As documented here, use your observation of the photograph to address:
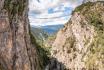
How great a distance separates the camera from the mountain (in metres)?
136

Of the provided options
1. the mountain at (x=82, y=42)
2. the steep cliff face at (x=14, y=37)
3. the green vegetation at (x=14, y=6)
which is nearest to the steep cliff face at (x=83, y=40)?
the mountain at (x=82, y=42)

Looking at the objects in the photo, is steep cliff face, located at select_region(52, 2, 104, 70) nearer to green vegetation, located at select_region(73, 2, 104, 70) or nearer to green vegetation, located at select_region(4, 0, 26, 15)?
green vegetation, located at select_region(73, 2, 104, 70)

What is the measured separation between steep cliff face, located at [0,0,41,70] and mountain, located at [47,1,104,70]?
4015 centimetres

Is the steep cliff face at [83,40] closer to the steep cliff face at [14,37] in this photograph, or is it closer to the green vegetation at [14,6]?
the steep cliff face at [14,37]

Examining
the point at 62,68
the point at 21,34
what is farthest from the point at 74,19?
the point at 21,34

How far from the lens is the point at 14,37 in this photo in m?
90.7

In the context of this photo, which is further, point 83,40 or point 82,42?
point 83,40

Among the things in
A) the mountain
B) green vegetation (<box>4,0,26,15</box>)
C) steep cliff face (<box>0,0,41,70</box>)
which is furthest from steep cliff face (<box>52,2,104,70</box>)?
green vegetation (<box>4,0,26,15</box>)

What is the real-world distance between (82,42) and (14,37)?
214 feet

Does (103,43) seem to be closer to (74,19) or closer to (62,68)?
(62,68)

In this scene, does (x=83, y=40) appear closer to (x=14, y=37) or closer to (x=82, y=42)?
(x=82, y=42)

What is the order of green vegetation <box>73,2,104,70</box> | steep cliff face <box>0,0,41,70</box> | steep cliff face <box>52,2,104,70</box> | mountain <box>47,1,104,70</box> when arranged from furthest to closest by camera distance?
mountain <box>47,1,104,70</box>
steep cliff face <box>52,2,104,70</box>
green vegetation <box>73,2,104,70</box>
steep cliff face <box>0,0,41,70</box>

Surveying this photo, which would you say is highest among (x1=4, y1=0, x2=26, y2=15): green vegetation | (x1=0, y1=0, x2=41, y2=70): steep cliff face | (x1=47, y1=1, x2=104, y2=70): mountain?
(x1=4, y1=0, x2=26, y2=15): green vegetation

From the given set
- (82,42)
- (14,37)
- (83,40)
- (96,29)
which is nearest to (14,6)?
(14,37)
